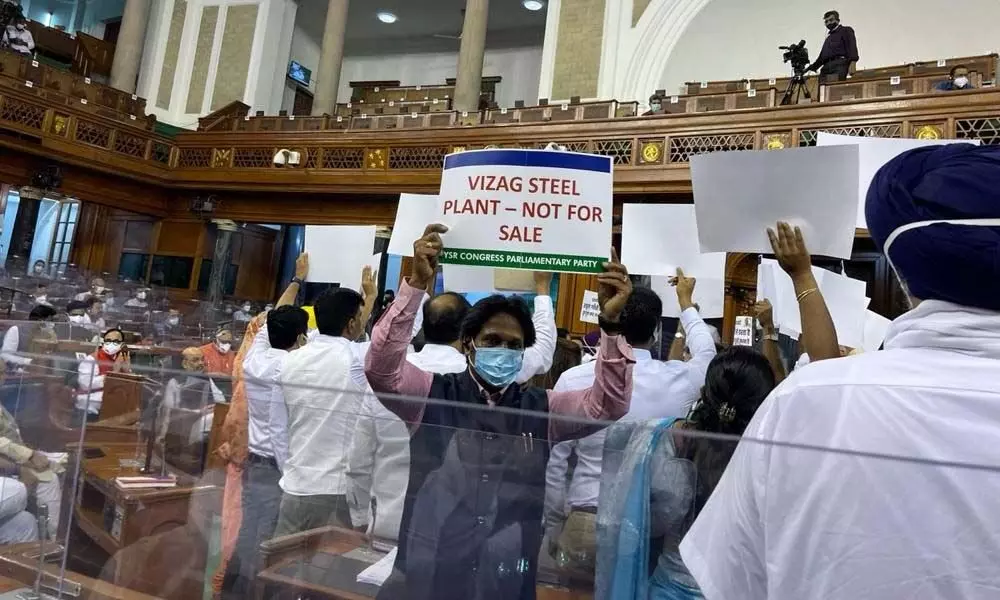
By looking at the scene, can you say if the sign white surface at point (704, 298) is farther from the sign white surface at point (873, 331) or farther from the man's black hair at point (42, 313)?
the man's black hair at point (42, 313)

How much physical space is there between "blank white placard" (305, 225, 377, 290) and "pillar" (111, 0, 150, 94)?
12224mm

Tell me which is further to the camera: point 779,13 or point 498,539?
point 779,13

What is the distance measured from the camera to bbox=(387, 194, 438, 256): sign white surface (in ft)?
8.80

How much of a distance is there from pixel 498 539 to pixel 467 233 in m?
0.88

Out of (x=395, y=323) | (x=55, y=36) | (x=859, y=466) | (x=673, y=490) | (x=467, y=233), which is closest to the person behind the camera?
(x=859, y=466)

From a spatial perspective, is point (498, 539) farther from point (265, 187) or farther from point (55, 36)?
point (55, 36)

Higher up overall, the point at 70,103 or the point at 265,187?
the point at 70,103

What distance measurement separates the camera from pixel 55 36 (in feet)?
49.1

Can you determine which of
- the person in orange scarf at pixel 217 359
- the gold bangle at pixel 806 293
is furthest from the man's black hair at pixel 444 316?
the person in orange scarf at pixel 217 359

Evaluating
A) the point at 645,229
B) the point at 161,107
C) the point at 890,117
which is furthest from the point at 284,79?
the point at 645,229

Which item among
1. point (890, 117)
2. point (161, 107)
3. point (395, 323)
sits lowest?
point (395, 323)

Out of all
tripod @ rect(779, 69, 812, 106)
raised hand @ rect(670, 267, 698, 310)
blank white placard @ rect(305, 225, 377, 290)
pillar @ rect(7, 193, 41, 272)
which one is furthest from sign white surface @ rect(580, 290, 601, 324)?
pillar @ rect(7, 193, 41, 272)

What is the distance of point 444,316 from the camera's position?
6.63 ft

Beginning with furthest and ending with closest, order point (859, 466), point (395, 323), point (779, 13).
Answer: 1. point (779, 13)
2. point (395, 323)
3. point (859, 466)
